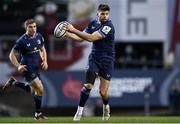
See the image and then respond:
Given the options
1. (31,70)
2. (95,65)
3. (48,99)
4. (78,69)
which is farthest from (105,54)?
(78,69)

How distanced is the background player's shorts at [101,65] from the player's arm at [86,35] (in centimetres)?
83

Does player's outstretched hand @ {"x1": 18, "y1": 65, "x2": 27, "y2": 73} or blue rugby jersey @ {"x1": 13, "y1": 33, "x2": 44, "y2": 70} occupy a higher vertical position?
blue rugby jersey @ {"x1": 13, "y1": 33, "x2": 44, "y2": 70}

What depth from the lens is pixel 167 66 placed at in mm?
41094

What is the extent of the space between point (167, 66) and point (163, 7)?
370 cm

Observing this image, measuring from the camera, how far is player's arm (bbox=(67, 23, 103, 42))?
57.5ft

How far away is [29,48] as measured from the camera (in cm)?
2067

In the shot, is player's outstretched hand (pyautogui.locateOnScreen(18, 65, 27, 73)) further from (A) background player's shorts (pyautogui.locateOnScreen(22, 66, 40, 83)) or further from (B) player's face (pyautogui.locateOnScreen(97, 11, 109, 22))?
(B) player's face (pyautogui.locateOnScreen(97, 11, 109, 22))

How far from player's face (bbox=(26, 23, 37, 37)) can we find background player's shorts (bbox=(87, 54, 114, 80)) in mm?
1955

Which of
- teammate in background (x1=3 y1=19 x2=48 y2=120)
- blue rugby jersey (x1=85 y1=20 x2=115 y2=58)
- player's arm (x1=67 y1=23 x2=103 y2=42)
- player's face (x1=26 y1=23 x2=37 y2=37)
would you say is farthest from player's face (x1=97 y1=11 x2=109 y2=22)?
teammate in background (x1=3 y1=19 x2=48 y2=120)

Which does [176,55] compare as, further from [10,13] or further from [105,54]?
[105,54]

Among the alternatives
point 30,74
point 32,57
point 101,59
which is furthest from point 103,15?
point 30,74

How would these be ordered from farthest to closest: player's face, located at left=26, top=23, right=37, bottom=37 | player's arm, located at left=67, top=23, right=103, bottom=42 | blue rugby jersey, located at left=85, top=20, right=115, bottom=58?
player's face, located at left=26, top=23, right=37, bottom=37 → blue rugby jersey, located at left=85, top=20, right=115, bottom=58 → player's arm, located at left=67, top=23, right=103, bottom=42

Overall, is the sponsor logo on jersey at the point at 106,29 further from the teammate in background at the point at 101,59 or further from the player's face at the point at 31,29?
the player's face at the point at 31,29

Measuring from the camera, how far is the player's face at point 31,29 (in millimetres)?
20312
